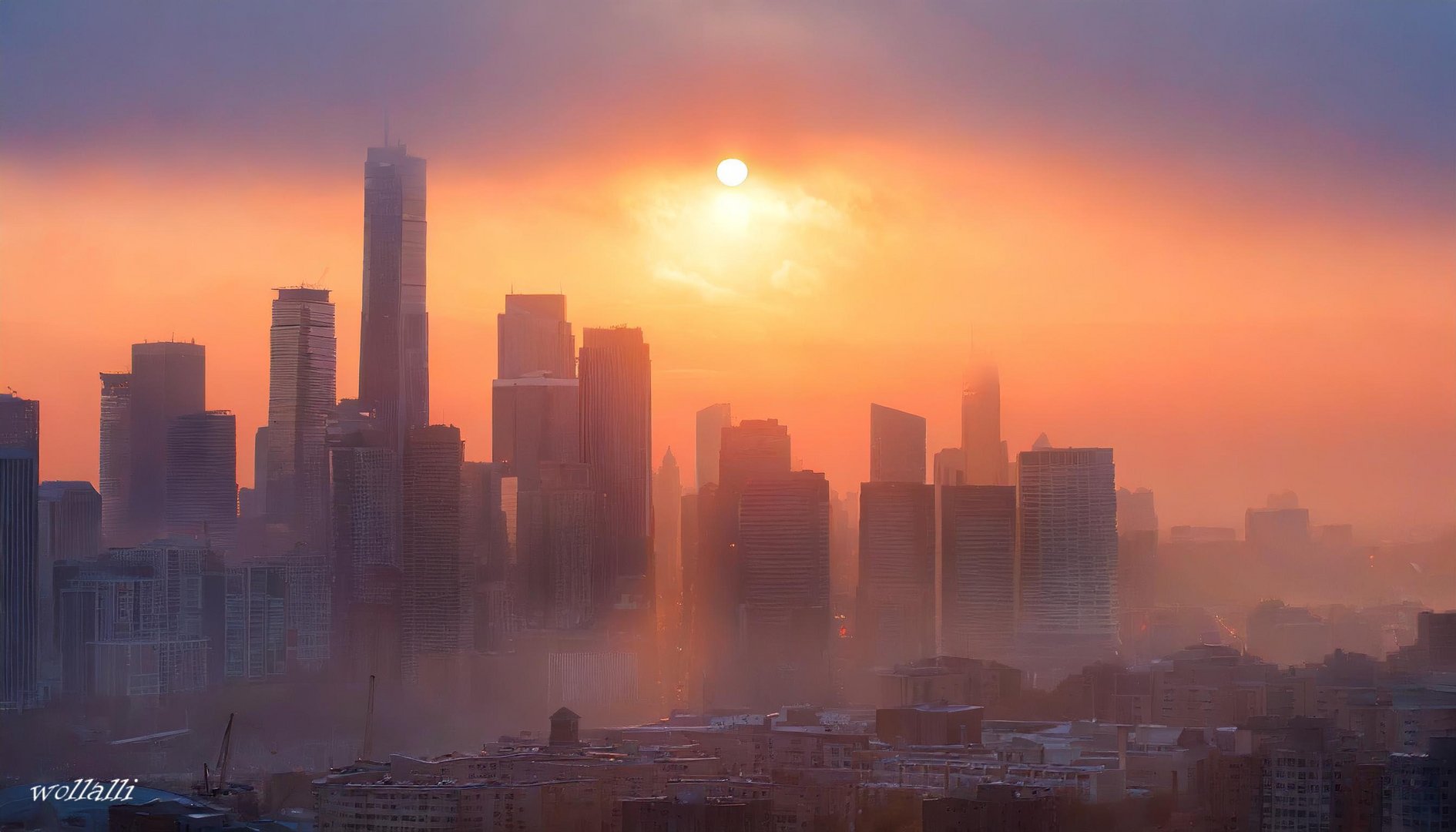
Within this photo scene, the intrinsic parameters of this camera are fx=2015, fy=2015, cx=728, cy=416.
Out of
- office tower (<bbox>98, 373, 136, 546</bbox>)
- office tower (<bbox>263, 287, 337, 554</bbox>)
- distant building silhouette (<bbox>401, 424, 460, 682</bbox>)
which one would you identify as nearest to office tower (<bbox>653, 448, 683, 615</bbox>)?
distant building silhouette (<bbox>401, 424, 460, 682</bbox>)

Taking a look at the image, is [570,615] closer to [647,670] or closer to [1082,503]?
[647,670]

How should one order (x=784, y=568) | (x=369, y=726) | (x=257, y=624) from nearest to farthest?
(x=369, y=726) → (x=784, y=568) → (x=257, y=624)

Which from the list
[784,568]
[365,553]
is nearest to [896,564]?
[784,568]

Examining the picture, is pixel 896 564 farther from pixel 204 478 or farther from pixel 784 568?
pixel 204 478

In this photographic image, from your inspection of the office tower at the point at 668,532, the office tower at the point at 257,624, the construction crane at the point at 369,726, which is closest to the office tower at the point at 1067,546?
the office tower at the point at 668,532

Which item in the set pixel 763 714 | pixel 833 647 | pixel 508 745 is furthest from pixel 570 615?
pixel 508 745
